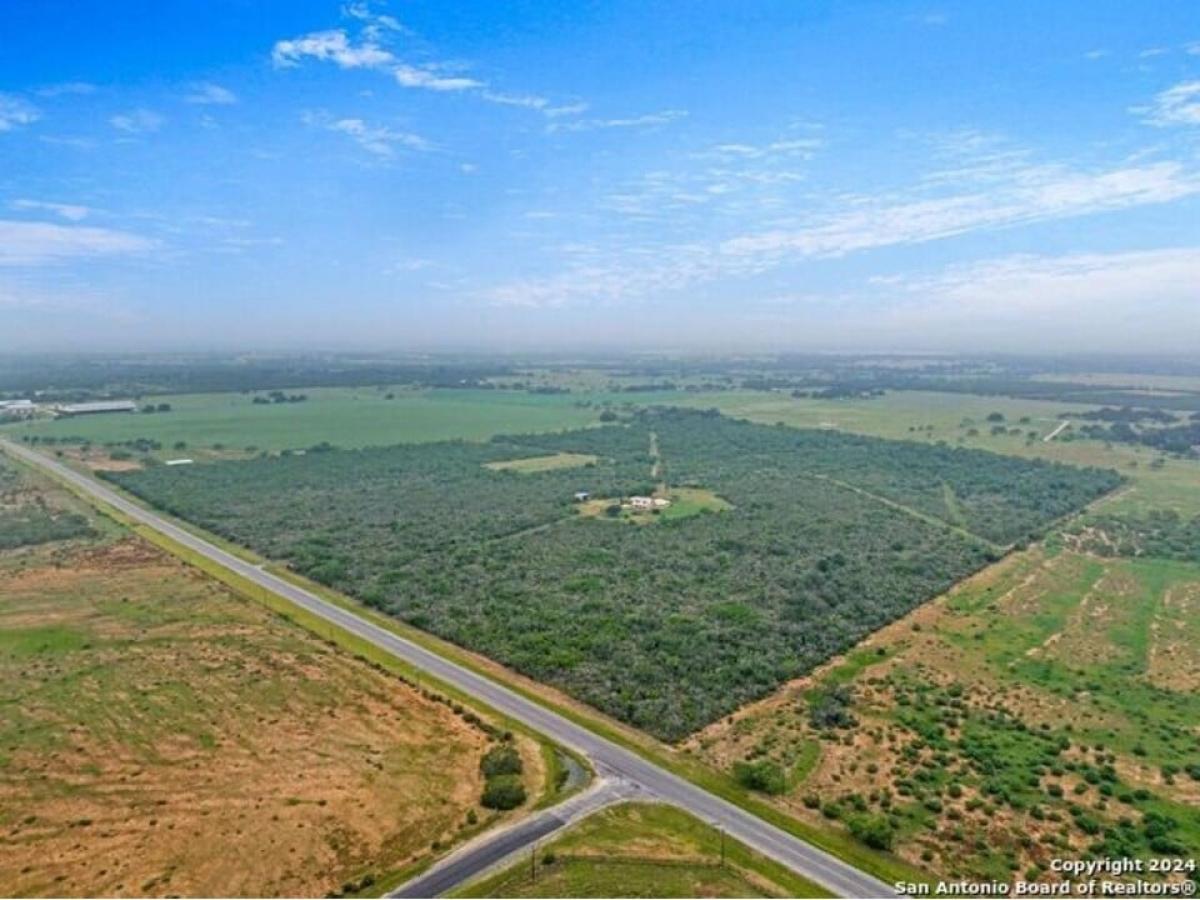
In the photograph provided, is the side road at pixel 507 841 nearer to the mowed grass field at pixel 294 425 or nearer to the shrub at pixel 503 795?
the shrub at pixel 503 795

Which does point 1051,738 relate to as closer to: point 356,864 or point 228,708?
point 356,864

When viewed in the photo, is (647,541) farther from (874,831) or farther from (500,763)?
(874,831)

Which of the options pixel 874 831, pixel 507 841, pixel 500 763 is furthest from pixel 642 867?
pixel 874 831

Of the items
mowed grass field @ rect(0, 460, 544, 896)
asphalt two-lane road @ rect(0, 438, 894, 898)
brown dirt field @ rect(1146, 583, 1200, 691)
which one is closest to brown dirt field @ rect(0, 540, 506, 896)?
mowed grass field @ rect(0, 460, 544, 896)

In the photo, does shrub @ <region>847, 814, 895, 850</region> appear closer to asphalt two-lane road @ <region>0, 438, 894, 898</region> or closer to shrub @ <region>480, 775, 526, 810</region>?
asphalt two-lane road @ <region>0, 438, 894, 898</region>

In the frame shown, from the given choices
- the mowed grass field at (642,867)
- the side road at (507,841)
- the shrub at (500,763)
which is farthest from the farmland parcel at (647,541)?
the mowed grass field at (642,867)

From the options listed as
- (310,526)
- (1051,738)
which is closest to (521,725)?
(1051,738)
